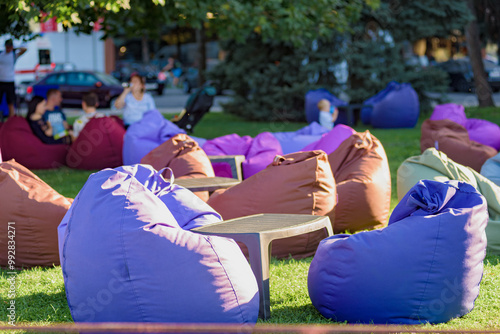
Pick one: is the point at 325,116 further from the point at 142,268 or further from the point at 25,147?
the point at 142,268

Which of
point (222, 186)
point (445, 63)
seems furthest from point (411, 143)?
point (445, 63)

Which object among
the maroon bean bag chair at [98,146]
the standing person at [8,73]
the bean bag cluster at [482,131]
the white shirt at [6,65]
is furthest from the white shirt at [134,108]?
the bean bag cluster at [482,131]

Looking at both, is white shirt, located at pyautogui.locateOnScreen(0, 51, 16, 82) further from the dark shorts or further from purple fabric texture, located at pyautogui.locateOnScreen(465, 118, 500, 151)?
purple fabric texture, located at pyautogui.locateOnScreen(465, 118, 500, 151)

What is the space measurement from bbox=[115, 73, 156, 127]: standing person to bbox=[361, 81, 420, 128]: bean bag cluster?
5909mm

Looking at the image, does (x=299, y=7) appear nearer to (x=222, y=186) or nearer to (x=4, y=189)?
(x=222, y=186)

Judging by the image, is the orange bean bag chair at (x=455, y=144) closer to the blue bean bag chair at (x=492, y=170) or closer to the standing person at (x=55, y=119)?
the blue bean bag chair at (x=492, y=170)

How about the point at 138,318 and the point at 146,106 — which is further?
the point at 146,106

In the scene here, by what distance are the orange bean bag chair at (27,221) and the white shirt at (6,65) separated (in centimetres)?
740

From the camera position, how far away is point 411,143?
40.3ft

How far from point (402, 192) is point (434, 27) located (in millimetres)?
11559

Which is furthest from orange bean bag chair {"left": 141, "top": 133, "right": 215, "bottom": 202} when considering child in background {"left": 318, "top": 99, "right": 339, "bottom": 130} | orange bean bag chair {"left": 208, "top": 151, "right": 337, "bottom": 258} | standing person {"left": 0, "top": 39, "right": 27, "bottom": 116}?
standing person {"left": 0, "top": 39, "right": 27, "bottom": 116}

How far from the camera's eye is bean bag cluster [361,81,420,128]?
1471cm

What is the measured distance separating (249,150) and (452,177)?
8.31 feet

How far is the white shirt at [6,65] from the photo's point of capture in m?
11.9
